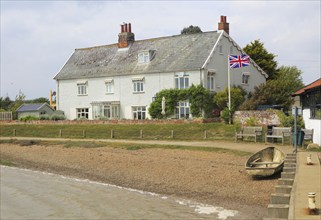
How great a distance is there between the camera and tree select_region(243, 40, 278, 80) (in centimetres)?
5781

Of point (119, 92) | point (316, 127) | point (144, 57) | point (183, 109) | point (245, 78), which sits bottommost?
point (316, 127)

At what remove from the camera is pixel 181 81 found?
157 ft

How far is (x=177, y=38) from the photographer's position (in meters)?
52.6

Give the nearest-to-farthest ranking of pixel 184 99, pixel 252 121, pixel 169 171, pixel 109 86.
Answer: pixel 169 171 < pixel 252 121 < pixel 184 99 < pixel 109 86

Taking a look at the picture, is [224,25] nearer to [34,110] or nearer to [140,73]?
[140,73]

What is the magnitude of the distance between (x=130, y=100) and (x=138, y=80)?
2.46 metres

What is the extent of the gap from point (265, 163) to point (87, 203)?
752 cm

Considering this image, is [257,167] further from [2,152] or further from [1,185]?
[2,152]

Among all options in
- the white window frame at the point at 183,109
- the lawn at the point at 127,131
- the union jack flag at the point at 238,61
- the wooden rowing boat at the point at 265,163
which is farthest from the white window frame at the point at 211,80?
the wooden rowing boat at the point at 265,163

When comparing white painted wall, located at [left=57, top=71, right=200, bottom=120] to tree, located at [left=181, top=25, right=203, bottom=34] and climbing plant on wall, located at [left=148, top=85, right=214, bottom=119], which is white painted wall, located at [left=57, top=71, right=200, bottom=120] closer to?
climbing plant on wall, located at [left=148, top=85, right=214, bottom=119]

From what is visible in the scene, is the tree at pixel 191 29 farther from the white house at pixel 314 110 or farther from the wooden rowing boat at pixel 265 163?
the wooden rowing boat at pixel 265 163

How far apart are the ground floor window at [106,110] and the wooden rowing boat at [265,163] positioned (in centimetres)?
3312

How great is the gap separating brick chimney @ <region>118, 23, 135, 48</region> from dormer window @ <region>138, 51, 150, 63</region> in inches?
179

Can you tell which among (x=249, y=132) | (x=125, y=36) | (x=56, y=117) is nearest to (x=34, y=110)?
(x=56, y=117)
